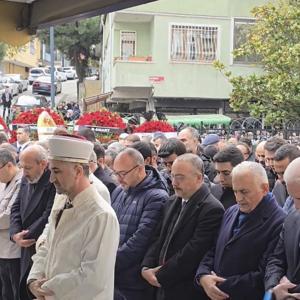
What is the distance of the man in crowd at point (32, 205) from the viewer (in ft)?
18.3

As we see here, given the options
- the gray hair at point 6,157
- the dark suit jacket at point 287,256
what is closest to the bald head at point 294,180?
the dark suit jacket at point 287,256

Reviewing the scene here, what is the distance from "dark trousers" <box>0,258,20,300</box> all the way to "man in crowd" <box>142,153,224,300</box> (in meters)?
1.79

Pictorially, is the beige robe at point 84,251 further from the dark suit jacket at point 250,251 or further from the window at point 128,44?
the window at point 128,44

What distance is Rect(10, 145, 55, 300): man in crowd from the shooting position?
5.59 metres

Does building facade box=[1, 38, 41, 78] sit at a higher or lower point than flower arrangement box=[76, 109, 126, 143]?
higher

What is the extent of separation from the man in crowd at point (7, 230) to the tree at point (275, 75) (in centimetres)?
912

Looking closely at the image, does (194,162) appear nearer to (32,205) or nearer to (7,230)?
(32,205)

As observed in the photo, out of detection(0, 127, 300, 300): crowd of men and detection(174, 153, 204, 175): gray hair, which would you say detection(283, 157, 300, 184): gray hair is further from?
detection(174, 153, 204, 175): gray hair

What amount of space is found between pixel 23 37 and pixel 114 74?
17.4m

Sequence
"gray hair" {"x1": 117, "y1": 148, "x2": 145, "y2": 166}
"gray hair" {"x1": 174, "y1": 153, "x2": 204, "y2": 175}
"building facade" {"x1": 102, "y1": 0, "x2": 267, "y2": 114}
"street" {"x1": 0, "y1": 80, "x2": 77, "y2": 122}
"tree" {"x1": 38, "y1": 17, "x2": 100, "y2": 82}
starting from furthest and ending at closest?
"street" {"x1": 0, "y1": 80, "x2": 77, "y2": 122}, "tree" {"x1": 38, "y1": 17, "x2": 100, "y2": 82}, "building facade" {"x1": 102, "y1": 0, "x2": 267, "y2": 114}, "gray hair" {"x1": 117, "y1": 148, "x2": 145, "y2": 166}, "gray hair" {"x1": 174, "y1": 153, "x2": 204, "y2": 175}

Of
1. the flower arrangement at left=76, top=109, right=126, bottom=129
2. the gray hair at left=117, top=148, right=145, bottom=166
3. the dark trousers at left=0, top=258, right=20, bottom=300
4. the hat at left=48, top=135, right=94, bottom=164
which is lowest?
the dark trousers at left=0, top=258, right=20, bottom=300

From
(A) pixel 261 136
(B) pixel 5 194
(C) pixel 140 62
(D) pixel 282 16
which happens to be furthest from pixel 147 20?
(B) pixel 5 194

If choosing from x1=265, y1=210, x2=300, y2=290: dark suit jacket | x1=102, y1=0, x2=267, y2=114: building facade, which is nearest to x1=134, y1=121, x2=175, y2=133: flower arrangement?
x1=265, y1=210, x2=300, y2=290: dark suit jacket

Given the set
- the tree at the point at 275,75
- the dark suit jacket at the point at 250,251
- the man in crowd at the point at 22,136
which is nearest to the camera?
the dark suit jacket at the point at 250,251
